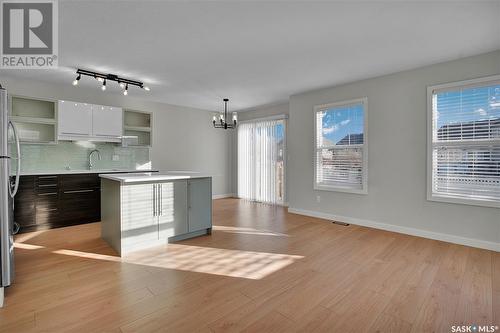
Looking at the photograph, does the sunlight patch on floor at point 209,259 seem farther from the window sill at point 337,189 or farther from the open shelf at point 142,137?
the open shelf at point 142,137

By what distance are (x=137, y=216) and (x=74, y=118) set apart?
277cm

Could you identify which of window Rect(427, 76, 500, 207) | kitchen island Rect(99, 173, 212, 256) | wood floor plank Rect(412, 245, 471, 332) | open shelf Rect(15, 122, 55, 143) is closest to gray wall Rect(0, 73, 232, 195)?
open shelf Rect(15, 122, 55, 143)

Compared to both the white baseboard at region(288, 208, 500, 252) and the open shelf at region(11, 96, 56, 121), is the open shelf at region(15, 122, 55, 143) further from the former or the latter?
the white baseboard at region(288, 208, 500, 252)

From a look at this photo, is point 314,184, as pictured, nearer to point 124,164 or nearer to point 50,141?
point 124,164

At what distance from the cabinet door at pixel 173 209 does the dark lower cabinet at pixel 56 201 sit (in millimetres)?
2201

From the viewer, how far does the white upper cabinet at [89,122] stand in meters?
4.38

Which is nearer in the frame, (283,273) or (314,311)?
(314,311)

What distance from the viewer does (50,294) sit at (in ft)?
6.94

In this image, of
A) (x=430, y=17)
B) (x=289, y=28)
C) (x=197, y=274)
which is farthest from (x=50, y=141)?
(x=430, y=17)

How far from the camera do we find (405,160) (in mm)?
3807

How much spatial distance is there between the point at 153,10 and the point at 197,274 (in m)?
2.62

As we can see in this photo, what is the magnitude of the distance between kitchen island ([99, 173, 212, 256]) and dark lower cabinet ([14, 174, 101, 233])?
1.28 meters

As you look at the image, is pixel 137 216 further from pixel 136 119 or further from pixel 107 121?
pixel 136 119

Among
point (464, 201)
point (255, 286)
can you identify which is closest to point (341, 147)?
point (464, 201)
